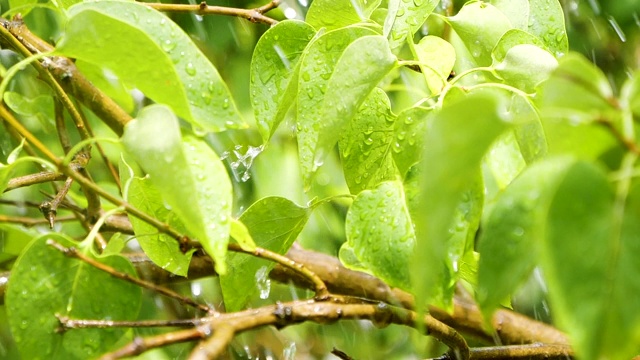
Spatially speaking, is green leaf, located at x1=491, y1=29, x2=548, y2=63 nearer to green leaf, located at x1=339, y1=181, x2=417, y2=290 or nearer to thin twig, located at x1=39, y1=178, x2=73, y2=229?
green leaf, located at x1=339, y1=181, x2=417, y2=290

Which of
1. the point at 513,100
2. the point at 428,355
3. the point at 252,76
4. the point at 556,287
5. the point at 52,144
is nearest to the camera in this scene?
the point at 556,287

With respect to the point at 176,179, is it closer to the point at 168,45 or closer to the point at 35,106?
the point at 168,45

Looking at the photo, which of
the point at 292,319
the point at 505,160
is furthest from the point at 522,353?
the point at 292,319

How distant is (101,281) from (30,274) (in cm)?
5

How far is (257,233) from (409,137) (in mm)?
171

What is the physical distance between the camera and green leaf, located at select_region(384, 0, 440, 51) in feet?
2.15

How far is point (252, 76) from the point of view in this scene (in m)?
0.67

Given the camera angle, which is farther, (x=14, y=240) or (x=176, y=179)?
(x=14, y=240)

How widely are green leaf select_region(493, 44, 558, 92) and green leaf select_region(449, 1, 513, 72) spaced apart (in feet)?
0.31

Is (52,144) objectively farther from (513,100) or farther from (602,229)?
(602,229)

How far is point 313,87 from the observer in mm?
613

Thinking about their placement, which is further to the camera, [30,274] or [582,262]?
[30,274]

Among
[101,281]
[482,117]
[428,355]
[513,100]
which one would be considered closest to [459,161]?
[482,117]

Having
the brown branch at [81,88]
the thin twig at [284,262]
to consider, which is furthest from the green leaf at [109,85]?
the thin twig at [284,262]
